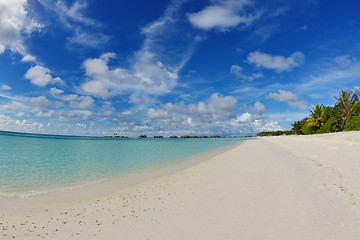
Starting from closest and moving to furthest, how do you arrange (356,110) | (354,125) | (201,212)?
(201,212) → (354,125) → (356,110)

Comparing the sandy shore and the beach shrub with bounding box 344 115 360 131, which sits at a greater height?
the beach shrub with bounding box 344 115 360 131

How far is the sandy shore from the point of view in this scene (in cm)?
597

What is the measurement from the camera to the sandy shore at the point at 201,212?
5973mm

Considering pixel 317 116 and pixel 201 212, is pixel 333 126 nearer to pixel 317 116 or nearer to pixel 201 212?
pixel 317 116

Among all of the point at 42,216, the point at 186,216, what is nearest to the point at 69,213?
the point at 42,216

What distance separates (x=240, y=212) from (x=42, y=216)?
5.85 meters

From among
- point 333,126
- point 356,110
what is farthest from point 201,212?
point 333,126

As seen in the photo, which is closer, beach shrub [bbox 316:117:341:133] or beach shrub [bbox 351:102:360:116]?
beach shrub [bbox 351:102:360:116]

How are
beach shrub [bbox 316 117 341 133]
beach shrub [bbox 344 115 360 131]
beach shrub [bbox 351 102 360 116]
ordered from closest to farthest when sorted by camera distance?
beach shrub [bbox 344 115 360 131] → beach shrub [bbox 351 102 360 116] → beach shrub [bbox 316 117 341 133]

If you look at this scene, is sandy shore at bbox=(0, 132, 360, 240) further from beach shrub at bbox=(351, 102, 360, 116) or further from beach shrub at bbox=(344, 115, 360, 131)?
beach shrub at bbox=(351, 102, 360, 116)

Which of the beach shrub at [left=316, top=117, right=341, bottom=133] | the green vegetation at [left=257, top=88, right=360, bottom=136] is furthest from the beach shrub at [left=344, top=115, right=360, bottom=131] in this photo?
the beach shrub at [left=316, top=117, right=341, bottom=133]

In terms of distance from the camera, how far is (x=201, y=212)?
7.52 meters

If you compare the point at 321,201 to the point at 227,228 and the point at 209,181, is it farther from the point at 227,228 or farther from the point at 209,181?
the point at 209,181

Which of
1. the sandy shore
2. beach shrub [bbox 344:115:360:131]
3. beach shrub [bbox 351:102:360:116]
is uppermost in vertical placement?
beach shrub [bbox 351:102:360:116]
